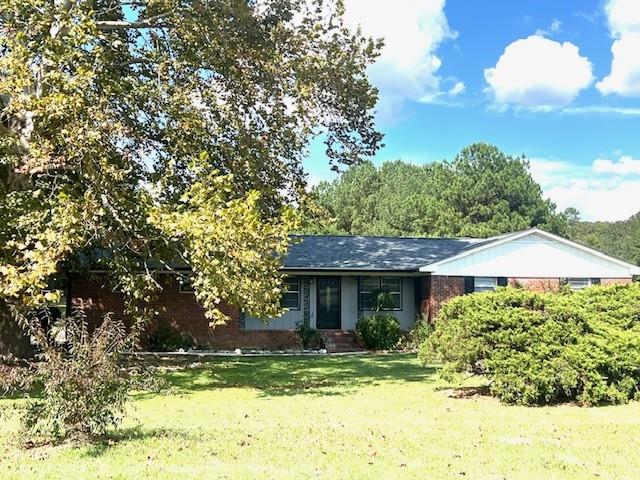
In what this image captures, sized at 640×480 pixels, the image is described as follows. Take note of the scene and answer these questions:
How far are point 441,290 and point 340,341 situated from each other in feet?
13.6

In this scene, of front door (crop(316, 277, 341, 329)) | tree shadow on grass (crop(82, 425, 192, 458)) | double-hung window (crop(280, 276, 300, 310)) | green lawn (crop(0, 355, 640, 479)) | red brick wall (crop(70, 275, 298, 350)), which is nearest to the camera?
green lawn (crop(0, 355, 640, 479))

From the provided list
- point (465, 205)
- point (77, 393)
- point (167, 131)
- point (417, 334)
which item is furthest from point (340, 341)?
point (465, 205)

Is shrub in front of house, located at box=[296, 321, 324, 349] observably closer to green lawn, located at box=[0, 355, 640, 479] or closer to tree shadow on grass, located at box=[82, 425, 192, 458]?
green lawn, located at box=[0, 355, 640, 479]

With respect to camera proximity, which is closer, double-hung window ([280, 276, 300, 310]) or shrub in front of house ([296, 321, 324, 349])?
shrub in front of house ([296, 321, 324, 349])

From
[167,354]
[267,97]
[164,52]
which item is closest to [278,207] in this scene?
[267,97]

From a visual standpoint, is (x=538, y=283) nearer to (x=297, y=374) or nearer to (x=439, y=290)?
(x=439, y=290)

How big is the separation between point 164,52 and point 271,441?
33.0ft

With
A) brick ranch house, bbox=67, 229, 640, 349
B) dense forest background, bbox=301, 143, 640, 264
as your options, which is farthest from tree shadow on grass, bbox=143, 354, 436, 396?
dense forest background, bbox=301, 143, 640, 264

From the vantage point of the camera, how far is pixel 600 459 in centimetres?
734

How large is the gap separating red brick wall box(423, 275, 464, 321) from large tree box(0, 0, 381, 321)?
338 inches

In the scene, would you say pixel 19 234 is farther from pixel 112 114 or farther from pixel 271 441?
pixel 271 441

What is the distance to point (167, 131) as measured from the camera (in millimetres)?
14062

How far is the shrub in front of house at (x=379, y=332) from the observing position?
23.1 m

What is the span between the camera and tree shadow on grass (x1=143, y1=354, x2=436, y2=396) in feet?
47.0
